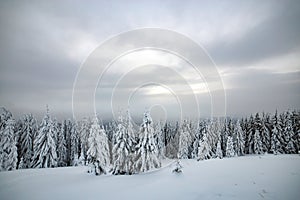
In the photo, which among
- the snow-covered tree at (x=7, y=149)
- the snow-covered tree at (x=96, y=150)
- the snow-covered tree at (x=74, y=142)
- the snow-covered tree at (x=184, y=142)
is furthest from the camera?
the snow-covered tree at (x=184, y=142)

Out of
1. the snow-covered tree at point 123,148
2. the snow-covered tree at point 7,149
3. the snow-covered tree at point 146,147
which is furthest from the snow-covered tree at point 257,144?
the snow-covered tree at point 7,149

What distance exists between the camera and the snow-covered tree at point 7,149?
3381 centimetres

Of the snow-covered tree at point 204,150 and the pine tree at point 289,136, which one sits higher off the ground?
the pine tree at point 289,136

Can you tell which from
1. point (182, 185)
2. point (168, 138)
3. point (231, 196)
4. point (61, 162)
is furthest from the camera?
Answer: point (168, 138)

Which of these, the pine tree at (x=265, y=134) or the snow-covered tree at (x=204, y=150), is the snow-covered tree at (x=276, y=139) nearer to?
the pine tree at (x=265, y=134)

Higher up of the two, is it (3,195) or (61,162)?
(3,195)

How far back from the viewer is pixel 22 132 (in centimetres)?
4478

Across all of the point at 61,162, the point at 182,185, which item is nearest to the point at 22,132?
the point at 61,162

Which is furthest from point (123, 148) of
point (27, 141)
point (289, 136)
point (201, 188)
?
point (289, 136)

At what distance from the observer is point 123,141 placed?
28.4 metres

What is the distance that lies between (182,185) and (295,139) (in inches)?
1638

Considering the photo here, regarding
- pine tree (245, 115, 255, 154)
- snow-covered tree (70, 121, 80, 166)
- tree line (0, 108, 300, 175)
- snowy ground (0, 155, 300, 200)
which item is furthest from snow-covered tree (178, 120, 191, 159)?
snowy ground (0, 155, 300, 200)

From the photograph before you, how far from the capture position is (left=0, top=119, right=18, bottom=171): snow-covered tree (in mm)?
33812

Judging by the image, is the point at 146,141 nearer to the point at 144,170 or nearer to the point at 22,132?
the point at 144,170
